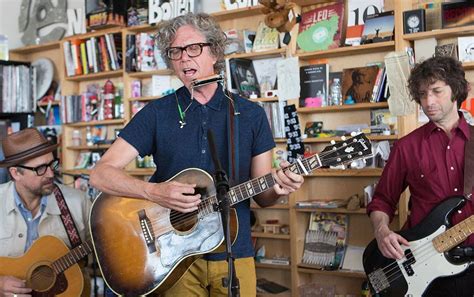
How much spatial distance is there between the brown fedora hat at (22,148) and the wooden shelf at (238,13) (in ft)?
5.32

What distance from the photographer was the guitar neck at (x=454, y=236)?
2.44 meters

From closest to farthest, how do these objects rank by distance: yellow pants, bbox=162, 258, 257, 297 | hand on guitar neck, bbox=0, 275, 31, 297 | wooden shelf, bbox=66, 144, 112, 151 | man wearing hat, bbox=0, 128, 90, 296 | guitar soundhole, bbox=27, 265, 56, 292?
yellow pants, bbox=162, 258, 257, 297 → hand on guitar neck, bbox=0, 275, 31, 297 → guitar soundhole, bbox=27, 265, 56, 292 → man wearing hat, bbox=0, 128, 90, 296 → wooden shelf, bbox=66, 144, 112, 151

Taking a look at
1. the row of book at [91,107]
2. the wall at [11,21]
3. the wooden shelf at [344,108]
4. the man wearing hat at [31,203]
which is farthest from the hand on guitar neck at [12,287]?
the wall at [11,21]

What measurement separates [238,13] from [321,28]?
654 mm

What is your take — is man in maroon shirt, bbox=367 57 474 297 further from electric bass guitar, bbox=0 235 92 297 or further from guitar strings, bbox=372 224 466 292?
electric bass guitar, bbox=0 235 92 297

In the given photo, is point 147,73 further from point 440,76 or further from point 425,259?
point 425,259

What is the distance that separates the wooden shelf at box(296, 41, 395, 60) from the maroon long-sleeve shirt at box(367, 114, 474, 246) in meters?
1.07

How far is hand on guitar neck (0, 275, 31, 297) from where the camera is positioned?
9.36ft

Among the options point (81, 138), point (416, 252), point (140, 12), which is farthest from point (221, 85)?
point (81, 138)

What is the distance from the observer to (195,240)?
2172mm

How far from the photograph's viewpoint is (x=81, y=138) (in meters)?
5.50

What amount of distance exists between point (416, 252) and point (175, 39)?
4.37 ft

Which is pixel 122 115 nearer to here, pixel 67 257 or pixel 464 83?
pixel 67 257

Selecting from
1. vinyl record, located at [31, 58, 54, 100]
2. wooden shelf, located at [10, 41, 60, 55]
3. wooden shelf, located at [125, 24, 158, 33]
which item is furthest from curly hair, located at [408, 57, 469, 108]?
vinyl record, located at [31, 58, 54, 100]
